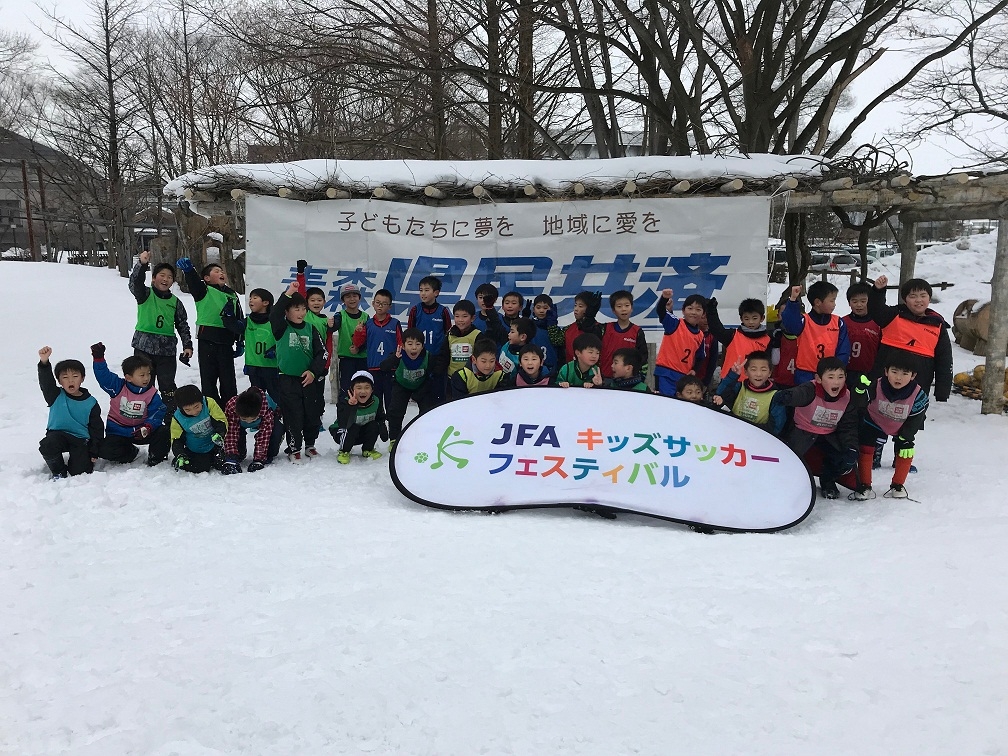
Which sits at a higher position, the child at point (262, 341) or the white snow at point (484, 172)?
the white snow at point (484, 172)

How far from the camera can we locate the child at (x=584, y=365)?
538 centimetres

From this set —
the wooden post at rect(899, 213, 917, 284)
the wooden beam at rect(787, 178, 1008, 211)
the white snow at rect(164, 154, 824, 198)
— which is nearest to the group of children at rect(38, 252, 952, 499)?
the white snow at rect(164, 154, 824, 198)

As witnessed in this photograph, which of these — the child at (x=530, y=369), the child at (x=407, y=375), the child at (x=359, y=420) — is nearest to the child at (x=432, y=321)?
the child at (x=407, y=375)

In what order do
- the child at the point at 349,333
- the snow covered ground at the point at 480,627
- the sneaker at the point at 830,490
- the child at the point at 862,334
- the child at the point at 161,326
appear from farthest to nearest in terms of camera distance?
the child at the point at 349,333 → the child at the point at 161,326 → the child at the point at 862,334 → the sneaker at the point at 830,490 → the snow covered ground at the point at 480,627

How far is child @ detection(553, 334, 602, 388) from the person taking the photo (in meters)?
5.38

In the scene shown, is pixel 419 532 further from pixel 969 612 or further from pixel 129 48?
pixel 129 48

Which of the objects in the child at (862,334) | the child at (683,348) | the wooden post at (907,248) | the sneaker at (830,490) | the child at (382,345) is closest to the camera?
the sneaker at (830,490)

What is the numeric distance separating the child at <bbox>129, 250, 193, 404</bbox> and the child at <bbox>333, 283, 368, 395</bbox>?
53.7 inches

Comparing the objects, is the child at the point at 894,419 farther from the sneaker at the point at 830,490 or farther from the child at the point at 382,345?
the child at the point at 382,345

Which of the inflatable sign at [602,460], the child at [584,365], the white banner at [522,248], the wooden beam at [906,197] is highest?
the wooden beam at [906,197]

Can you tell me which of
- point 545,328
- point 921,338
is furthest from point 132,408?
point 921,338

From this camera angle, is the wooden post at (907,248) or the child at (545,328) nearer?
the child at (545,328)

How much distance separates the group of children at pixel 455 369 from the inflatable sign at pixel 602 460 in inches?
14.6

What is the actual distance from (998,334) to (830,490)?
3.86 metres
